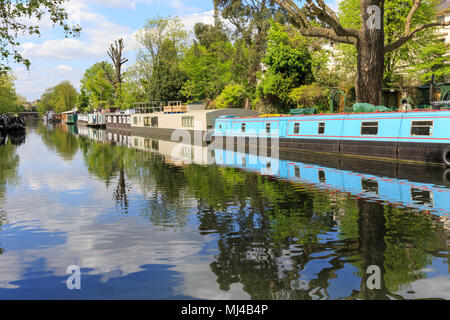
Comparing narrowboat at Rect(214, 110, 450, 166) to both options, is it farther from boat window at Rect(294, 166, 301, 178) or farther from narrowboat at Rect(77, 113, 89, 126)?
narrowboat at Rect(77, 113, 89, 126)

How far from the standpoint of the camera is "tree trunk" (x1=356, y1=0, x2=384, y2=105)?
869 inches

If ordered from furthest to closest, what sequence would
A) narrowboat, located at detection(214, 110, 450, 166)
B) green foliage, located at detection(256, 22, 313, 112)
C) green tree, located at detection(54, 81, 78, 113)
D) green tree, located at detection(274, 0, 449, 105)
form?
green tree, located at detection(54, 81, 78, 113) → green foliage, located at detection(256, 22, 313, 112) → green tree, located at detection(274, 0, 449, 105) → narrowboat, located at detection(214, 110, 450, 166)

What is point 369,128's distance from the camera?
72.9ft

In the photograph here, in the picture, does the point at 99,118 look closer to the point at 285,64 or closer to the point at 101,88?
the point at 101,88

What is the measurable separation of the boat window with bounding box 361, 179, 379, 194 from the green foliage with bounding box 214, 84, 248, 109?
113 ft

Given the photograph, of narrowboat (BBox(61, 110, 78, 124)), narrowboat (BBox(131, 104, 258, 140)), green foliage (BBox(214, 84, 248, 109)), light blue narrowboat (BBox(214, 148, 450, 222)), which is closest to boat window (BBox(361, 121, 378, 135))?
light blue narrowboat (BBox(214, 148, 450, 222))

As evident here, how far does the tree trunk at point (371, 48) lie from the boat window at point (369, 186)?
9.51 metres

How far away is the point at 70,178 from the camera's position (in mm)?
17797

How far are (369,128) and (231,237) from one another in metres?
16.2

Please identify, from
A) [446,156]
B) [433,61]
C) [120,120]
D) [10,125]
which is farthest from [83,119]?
[446,156]
